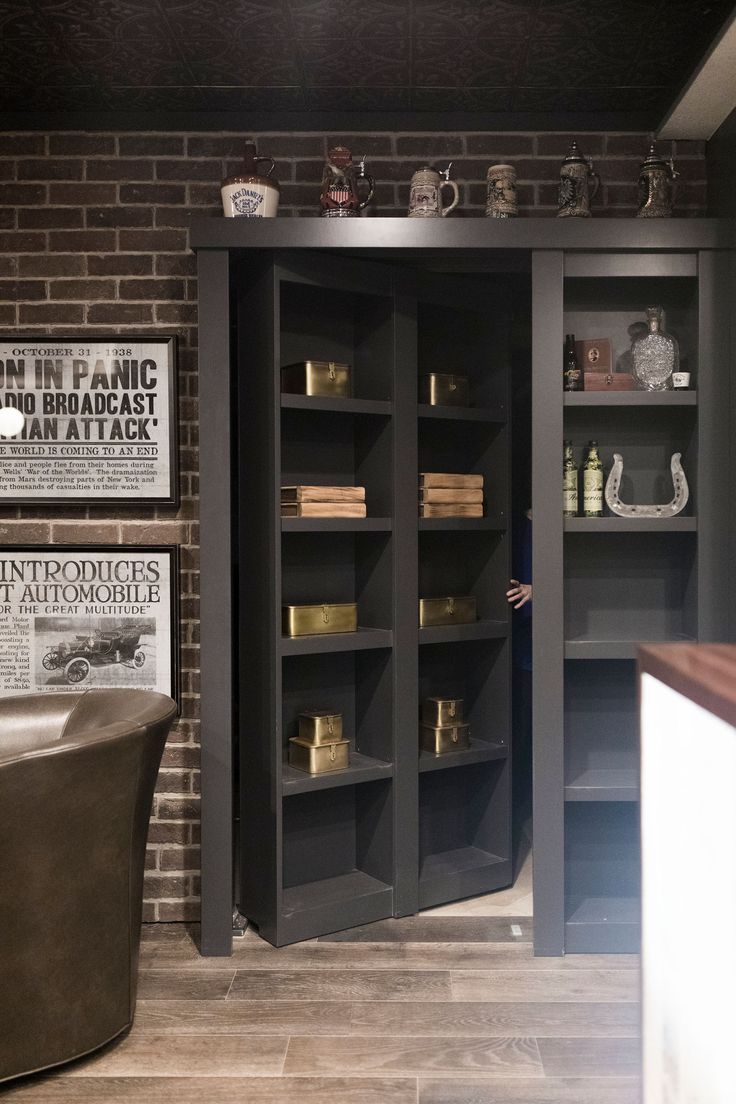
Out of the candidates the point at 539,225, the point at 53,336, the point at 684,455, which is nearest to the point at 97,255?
the point at 53,336

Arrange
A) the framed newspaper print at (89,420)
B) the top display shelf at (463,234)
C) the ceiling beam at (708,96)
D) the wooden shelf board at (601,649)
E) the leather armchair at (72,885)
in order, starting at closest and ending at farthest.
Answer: the leather armchair at (72,885)
the ceiling beam at (708,96)
the top display shelf at (463,234)
the wooden shelf board at (601,649)
the framed newspaper print at (89,420)

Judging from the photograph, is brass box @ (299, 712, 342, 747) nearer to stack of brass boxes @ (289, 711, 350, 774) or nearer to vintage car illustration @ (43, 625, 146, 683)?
stack of brass boxes @ (289, 711, 350, 774)

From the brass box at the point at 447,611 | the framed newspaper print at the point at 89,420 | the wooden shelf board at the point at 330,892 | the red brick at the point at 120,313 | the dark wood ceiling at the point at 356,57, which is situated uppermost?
the dark wood ceiling at the point at 356,57

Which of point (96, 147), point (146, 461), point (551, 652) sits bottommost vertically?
point (551, 652)

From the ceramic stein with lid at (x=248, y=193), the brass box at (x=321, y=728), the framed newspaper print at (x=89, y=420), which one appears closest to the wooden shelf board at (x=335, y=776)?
the brass box at (x=321, y=728)

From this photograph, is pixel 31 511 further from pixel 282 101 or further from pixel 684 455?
pixel 684 455

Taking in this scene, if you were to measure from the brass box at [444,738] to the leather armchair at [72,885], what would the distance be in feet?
4.03

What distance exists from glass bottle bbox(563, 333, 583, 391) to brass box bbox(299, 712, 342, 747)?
1376 mm

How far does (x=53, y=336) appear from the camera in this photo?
10.9 feet

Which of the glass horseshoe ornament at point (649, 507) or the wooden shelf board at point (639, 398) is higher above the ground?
the wooden shelf board at point (639, 398)

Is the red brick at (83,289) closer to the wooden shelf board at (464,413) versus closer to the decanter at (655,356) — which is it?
the wooden shelf board at (464,413)

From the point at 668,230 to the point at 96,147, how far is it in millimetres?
2009

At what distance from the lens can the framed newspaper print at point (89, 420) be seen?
10.9ft

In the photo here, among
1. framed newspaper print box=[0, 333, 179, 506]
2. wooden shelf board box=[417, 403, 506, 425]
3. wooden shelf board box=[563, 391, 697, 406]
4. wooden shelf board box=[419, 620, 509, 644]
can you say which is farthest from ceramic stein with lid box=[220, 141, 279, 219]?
wooden shelf board box=[419, 620, 509, 644]
